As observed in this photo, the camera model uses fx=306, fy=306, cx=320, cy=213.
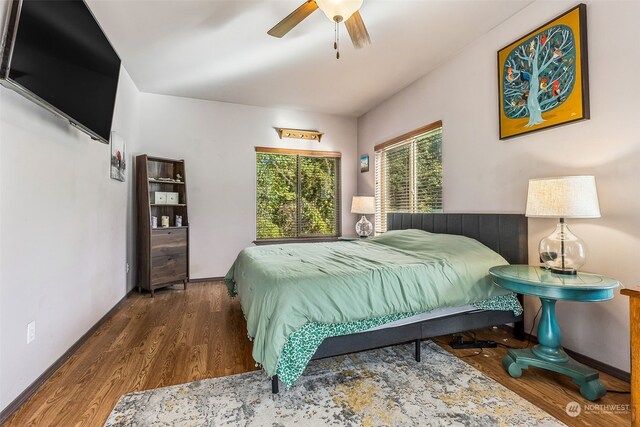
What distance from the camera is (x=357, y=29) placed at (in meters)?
2.23

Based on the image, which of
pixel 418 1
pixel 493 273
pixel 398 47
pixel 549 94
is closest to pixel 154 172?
pixel 398 47

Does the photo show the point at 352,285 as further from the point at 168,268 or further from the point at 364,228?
the point at 168,268

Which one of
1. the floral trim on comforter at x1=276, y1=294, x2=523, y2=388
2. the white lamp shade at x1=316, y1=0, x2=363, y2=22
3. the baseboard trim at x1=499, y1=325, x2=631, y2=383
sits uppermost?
the white lamp shade at x1=316, y1=0, x2=363, y2=22

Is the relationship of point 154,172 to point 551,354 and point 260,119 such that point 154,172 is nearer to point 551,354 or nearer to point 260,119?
point 260,119

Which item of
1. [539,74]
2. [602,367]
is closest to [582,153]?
[539,74]

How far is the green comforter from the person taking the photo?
1.72m

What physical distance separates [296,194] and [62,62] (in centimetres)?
350

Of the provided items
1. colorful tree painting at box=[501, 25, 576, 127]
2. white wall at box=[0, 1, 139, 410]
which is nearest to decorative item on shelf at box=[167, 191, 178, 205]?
white wall at box=[0, 1, 139, 410]

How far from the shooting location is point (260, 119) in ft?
15.8

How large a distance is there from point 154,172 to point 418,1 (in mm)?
3712

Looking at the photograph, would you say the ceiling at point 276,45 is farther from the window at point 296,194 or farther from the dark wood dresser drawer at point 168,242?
the dark wood dresser drawer at point 168,242

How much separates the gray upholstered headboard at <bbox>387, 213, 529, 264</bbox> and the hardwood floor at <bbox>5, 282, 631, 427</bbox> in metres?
0.73

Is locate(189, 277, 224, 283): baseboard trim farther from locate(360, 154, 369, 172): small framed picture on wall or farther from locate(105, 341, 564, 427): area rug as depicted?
locate(360, 154, 369, 172): small framed picture on wall

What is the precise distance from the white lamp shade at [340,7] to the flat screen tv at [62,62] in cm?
155
